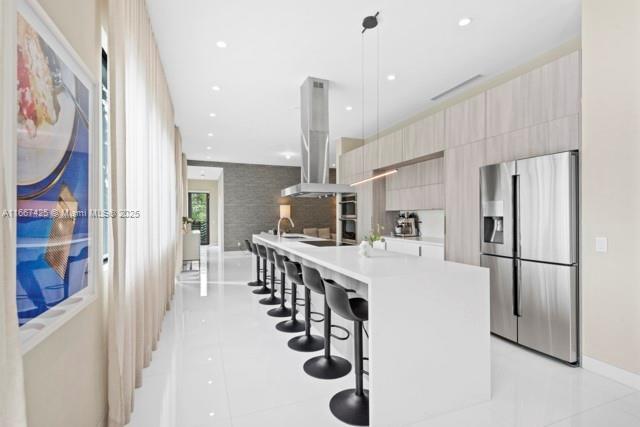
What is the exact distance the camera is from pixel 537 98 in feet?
9.78

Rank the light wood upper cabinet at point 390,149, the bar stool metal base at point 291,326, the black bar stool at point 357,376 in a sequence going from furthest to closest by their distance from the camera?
the light wood upper cabinet at point 390,149, the bar stool metal base at point 291,326, the black bar stool at point 357,376

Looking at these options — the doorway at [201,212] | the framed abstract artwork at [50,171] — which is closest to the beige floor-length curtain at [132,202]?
the framed abstract artwork at [50,171]

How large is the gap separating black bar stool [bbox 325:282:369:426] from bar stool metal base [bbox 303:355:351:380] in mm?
266

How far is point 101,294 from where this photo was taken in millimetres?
1708

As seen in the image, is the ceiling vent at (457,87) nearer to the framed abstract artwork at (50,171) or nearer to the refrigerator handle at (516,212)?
the refrigerator handle at (516,212)

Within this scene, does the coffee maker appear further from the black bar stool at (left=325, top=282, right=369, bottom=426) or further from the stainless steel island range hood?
the black bar stool at (left=325, top=282, right=369, bottom=426)

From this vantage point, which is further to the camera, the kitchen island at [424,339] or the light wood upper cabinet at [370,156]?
the light wood upper cabinet at [370,156]

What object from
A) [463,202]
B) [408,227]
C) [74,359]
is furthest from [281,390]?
[408,227]

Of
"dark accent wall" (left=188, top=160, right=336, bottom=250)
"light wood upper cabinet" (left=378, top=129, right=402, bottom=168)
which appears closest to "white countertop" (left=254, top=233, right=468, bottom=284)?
"light wood upper cabinet" (left=378, top=129, right=402, bottom=168)

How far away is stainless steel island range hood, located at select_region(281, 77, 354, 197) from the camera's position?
416 centimetres

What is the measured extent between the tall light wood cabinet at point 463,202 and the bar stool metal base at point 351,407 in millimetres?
2181

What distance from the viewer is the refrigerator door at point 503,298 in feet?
10.2

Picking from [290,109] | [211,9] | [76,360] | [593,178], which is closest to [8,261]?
[76,360]

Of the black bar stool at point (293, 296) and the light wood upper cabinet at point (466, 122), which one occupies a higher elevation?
the light wood upper cabinet at point (466, 122)
